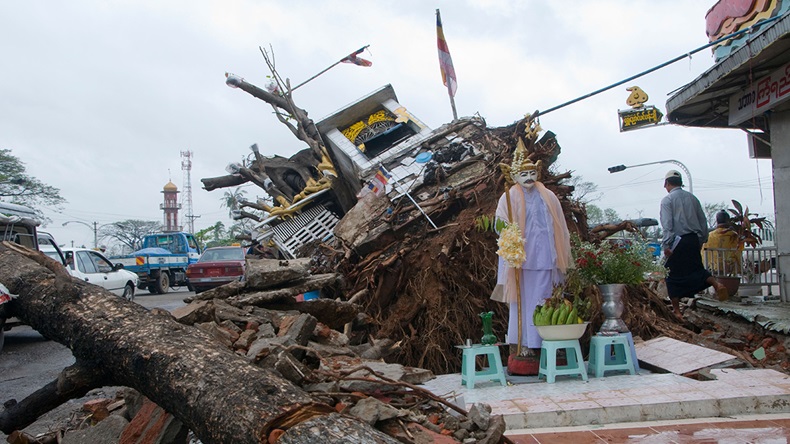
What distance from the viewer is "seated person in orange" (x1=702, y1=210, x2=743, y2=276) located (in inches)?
353

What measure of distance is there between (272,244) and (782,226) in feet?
27.4

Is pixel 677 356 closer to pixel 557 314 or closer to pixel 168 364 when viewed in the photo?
pixel 557 314

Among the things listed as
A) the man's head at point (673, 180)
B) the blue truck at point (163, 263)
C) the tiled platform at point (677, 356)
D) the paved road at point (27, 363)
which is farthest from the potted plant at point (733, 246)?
the blue truck at point (163, 263)

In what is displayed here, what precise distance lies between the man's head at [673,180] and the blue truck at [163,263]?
1866cm

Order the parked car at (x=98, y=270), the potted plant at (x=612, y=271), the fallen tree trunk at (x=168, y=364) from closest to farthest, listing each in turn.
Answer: the fallen tree trunk at (x=168, y=364), the potted plant at (x=612, y=271), the parked car at (x=98, y=270)

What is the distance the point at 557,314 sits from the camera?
4934mm

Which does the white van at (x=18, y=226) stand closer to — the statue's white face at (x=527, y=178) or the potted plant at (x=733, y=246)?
the statue's white face at (x=527, y=178)

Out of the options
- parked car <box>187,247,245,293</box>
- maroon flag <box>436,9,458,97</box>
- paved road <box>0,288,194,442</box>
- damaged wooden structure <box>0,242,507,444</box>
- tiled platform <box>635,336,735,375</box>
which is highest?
maroon flag <box>436,9,458,97</box>

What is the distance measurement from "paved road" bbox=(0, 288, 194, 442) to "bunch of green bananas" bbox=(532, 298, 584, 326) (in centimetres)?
438

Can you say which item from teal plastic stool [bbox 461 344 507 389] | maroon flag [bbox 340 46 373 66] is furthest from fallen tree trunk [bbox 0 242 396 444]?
maroon flag [bbox 340 46 373 66]

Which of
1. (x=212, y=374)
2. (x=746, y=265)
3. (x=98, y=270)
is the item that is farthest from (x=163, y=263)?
(x=212, y=374)

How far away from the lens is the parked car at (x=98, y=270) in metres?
12.7

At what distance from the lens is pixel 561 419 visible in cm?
390

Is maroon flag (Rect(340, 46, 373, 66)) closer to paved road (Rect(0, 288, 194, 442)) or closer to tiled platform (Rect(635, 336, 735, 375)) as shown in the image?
paved road (Rect(0, 288, 194, 442))
